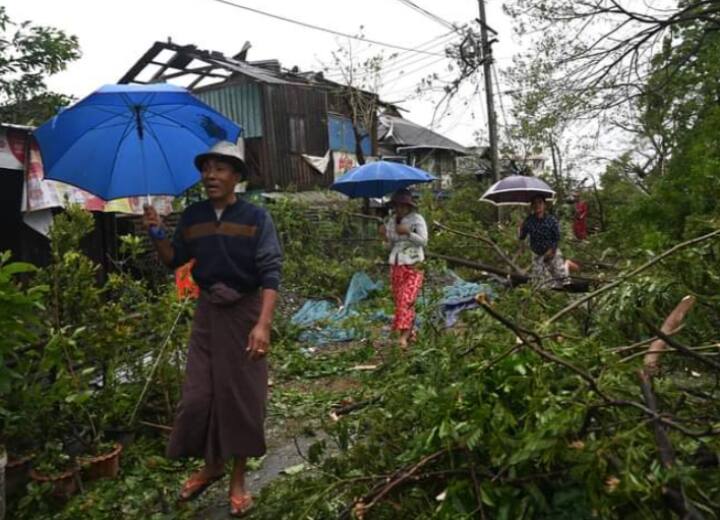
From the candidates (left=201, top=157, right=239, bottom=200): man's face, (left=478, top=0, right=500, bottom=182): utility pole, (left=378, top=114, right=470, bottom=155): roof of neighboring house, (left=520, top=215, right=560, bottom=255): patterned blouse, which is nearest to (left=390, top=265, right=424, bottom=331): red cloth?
(left=520, top=215, right=560, bottom=255): patterned blouse

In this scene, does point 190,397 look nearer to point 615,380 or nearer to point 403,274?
point 615,380

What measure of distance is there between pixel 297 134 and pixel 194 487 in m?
17.4

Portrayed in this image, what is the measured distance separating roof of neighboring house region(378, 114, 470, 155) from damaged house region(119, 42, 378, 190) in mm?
4434

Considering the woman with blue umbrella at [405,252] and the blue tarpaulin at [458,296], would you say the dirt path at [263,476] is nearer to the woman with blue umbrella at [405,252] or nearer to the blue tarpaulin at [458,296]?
the woman with blue umbrella at [405,252]

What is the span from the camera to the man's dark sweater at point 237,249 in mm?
2986

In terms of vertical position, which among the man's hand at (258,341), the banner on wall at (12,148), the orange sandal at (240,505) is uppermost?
the banner on wall at (12,148)

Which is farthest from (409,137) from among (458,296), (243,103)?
(458,296)

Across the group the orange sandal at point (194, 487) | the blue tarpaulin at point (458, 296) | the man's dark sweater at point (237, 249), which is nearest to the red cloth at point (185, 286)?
the man's dark sweater at point (237, 249)

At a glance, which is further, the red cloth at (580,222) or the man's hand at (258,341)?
the red cloth at (580,222)

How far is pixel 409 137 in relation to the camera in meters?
27.0

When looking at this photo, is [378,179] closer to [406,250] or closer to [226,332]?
[406,250]

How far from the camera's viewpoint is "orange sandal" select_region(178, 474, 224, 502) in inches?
118

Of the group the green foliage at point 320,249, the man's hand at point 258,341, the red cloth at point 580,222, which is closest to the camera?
the man's hand at point 258,341

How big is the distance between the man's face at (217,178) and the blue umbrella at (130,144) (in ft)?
1.13
